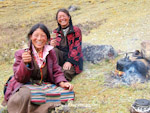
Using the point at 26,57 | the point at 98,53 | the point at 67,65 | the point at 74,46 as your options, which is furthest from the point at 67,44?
the point at 26,57

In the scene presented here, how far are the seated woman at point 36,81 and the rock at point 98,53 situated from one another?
7.35 feet

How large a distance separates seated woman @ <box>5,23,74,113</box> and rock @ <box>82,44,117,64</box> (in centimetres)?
224

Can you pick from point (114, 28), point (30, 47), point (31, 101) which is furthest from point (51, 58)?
point (114, 28)

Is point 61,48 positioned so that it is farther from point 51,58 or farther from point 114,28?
point 114,28

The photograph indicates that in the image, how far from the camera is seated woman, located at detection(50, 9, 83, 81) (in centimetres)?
470

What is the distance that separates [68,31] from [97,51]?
120 cm

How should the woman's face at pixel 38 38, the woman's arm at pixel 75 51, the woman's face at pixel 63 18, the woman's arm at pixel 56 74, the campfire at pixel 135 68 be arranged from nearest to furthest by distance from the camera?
the woman's face at pixel 38 38
the woman's arm at pixel 56 74
the campfire at pixel 135 68
the woman's face at pixel 63 18
the woman's arm at pixel 75 51

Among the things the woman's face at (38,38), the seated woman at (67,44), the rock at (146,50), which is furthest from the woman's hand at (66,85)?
the rock at (146,50)

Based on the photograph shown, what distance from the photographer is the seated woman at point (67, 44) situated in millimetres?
4695

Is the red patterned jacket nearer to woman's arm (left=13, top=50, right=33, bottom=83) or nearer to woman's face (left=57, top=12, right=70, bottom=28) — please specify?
woman's face (left=57, top=12, right=70, bottom=28)

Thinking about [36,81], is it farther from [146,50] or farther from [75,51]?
[146,50]

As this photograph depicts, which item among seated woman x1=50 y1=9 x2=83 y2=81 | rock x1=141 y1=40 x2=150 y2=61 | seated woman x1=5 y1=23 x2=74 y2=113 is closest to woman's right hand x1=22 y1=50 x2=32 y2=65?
seated woman x1=5 y1=23 x2=74 y2=113

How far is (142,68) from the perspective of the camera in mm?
A: 4070

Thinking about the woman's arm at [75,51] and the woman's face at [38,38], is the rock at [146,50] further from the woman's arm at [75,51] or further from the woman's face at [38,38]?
the woman's face at [38,38]
